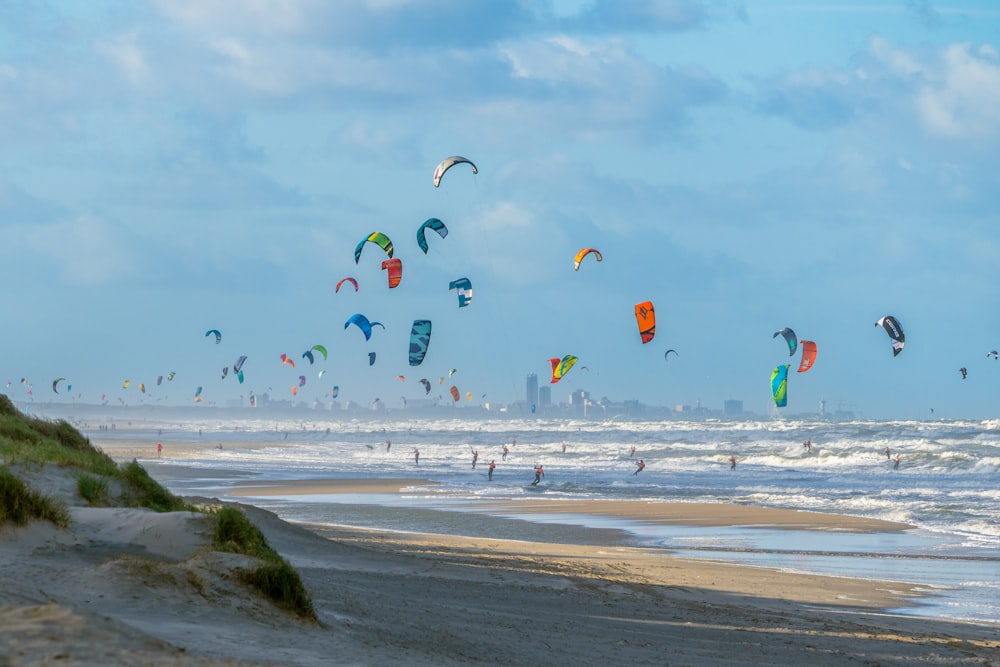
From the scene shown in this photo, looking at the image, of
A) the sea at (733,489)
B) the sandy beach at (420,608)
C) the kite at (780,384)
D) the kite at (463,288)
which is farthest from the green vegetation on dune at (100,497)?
the kite at (780,384)

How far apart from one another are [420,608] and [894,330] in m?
28.0

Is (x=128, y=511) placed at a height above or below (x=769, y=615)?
above

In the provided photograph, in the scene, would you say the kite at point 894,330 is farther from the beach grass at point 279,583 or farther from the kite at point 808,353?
the beach grass at point 279,583

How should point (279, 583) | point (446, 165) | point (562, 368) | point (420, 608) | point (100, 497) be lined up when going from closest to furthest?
point (279, 583), point (420, 608), point (100, 497), point (446, 165), point (562, 368)

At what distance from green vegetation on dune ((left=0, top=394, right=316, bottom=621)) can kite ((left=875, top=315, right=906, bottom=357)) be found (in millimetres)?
25838

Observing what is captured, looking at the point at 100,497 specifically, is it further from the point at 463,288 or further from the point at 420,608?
the point at 463,288

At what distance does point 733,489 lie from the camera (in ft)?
Result: 115

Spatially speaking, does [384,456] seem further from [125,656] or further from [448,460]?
[125,656]

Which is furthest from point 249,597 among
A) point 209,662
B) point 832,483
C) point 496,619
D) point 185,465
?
point 185,465

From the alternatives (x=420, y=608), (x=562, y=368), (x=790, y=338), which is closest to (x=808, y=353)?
(x=790, y=338)

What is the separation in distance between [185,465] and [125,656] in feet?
146

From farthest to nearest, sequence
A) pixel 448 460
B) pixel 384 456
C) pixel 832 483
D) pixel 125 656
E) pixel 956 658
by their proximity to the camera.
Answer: pixel 384 456 < pixel 448 460 < pixel 832 483 < pixel 956 658 < pixel 125 656

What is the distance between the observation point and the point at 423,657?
7.12m

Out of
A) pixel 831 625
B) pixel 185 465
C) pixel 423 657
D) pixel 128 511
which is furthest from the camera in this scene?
pixel 185 465
